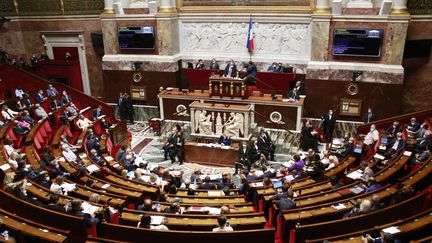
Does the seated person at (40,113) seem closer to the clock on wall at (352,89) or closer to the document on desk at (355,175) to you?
the document on desk at (355,175)

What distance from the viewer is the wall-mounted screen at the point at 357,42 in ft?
44.4

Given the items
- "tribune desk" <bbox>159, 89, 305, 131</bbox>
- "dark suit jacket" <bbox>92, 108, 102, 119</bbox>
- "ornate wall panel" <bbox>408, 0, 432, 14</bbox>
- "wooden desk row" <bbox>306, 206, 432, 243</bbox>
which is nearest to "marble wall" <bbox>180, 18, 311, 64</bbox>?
"tribune desk" <bbox>159, 89, 305, 131</bbox>

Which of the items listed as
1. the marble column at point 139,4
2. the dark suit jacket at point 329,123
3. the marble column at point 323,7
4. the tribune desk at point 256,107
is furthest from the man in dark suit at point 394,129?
the marble column at point 139,4

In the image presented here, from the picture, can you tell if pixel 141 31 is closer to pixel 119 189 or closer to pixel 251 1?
pixel 251 1

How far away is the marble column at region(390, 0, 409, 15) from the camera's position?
13.1m

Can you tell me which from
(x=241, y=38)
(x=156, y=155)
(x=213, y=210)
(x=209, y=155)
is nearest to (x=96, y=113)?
(x=156, y=155)

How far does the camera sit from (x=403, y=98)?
14609 mm

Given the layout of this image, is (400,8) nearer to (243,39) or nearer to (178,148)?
(243,39)

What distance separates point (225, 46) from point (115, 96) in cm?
539

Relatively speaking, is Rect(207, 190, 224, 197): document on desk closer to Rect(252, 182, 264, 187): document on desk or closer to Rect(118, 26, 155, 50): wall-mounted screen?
Rect(252, 182, 264, 187): document on desk

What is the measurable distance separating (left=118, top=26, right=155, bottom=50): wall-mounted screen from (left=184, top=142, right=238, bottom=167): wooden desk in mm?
5725

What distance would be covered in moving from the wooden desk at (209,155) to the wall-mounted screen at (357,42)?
5.66 metres

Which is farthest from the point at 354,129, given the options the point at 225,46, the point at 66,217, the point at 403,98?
the point at 66,217

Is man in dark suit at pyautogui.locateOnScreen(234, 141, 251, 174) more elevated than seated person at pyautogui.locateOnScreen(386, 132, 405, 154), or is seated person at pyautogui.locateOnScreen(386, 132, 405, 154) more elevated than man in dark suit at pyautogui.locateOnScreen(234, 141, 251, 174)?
seated person at pyautogui.locateOnScreen(386, 132, 405, 154)
